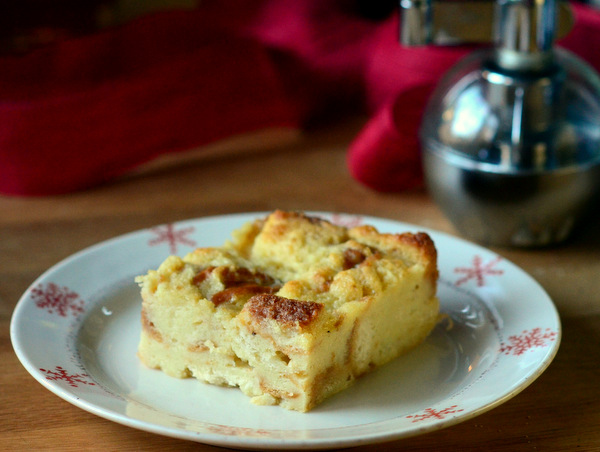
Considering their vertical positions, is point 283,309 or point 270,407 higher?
point 283,309

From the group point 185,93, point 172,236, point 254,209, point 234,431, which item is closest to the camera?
point 234,431

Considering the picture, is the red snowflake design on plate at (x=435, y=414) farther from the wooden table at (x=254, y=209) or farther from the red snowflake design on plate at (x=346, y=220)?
the red snowflake design on plate at (x=346, y=220)

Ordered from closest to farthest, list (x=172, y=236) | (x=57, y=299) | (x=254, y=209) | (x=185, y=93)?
(x=57, y=299), (x=172, y=236), (x=254, y=209), (x=185, y=93)

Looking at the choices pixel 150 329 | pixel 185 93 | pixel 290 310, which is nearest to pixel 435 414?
pixel 290 310

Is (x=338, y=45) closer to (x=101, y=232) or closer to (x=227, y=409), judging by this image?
(x=101, y=232)

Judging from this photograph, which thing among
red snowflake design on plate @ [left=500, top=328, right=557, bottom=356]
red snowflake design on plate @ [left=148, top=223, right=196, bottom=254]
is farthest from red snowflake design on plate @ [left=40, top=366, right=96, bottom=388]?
red snowflake design on plate @ [left=500, top=328, right=557, bottom=356]

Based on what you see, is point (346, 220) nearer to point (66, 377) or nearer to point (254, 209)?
point (254, 209)
